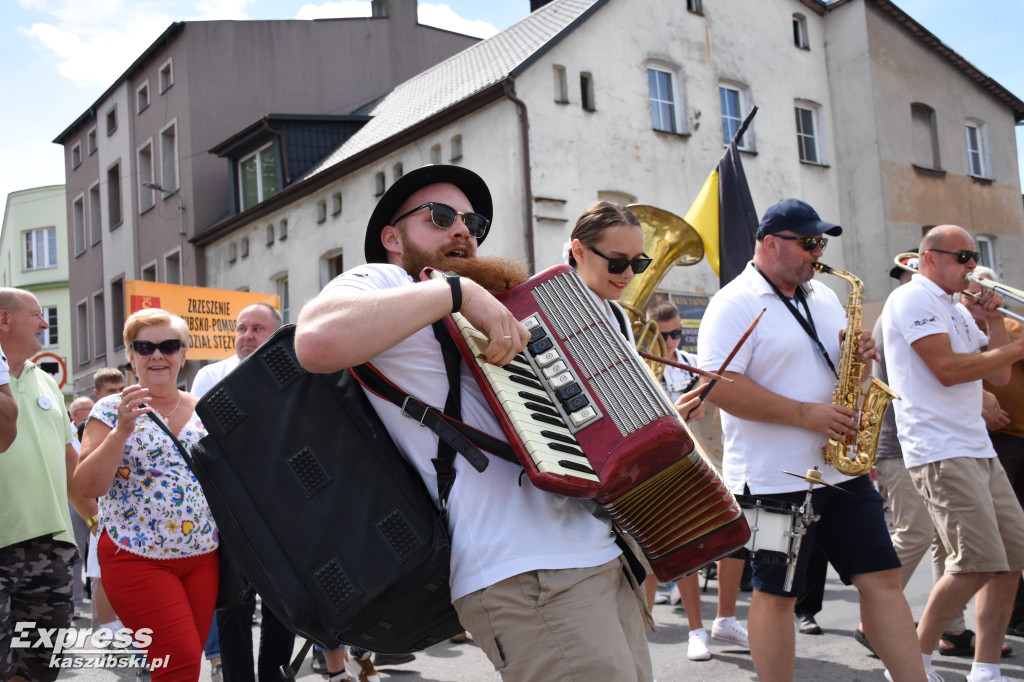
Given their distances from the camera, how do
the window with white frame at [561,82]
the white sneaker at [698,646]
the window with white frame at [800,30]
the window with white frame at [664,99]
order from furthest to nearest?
the window with white frame at [800,30] < the window with white frame at [664,99] < the window with white frame at [561,82] < the white sneaker at [698,646]

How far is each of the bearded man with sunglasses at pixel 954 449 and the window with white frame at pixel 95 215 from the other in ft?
102

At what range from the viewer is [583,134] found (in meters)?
18.6

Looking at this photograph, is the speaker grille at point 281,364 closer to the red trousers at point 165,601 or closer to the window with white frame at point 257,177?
the red trousers at point 165,601

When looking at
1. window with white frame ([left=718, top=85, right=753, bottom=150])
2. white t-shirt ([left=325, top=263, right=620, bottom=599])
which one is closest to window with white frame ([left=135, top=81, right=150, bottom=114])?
window with white frame ([left=718, top=85, right=753, bottom=150])

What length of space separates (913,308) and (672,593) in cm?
385

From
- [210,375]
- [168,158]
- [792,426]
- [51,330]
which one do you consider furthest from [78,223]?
[792,426]

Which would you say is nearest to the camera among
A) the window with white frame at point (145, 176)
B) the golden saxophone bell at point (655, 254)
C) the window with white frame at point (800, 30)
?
the golden saxophone bell at point (655, 254)

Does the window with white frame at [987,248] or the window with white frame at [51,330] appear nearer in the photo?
the window with white frame at [987,248]

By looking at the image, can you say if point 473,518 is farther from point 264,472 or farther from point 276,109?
point 276,109

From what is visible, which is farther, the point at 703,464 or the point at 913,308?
the point at 913,308

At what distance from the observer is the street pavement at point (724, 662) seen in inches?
213

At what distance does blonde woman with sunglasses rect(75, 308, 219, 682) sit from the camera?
404 centimetres

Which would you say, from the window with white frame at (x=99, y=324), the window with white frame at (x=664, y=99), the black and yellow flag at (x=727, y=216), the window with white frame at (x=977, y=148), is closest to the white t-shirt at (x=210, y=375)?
the black and yellow flag at (x=727, y=216)

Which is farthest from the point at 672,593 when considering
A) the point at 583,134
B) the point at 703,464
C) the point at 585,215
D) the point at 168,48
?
the point at 168,48
